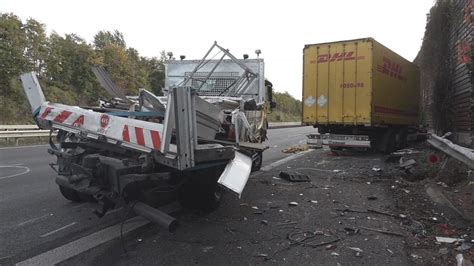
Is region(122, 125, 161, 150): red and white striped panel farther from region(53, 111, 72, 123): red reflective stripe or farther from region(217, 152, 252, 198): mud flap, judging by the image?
region(53, 111, 72, 123): red reflective stripe

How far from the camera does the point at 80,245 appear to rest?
4680 mm

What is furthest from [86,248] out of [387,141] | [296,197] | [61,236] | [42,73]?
[42,73]

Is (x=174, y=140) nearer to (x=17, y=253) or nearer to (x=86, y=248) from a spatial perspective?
(x=86, y=248)

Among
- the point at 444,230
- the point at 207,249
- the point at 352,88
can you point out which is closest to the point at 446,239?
the point at 444,230

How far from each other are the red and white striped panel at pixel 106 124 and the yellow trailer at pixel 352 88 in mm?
10512

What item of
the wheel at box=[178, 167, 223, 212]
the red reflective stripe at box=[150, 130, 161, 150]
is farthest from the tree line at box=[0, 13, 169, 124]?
the red reflective stripe at box=[150, 130, 161, 150]

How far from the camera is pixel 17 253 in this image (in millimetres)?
4402

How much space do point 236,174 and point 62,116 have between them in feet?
7.05

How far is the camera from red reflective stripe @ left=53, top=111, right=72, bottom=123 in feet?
16.5

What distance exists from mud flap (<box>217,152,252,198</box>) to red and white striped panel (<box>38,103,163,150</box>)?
2.57 feet

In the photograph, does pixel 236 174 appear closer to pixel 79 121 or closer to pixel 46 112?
pixel 79 121

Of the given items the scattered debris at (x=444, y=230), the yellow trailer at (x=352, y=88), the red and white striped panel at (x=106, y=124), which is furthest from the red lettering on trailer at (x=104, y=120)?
the yellow trailer at (x=352, y=88)

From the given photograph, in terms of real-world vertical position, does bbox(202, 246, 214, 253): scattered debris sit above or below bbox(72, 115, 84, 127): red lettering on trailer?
below

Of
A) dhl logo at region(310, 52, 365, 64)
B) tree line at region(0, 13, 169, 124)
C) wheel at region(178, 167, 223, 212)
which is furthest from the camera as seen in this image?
tree line at region(0, 13, 169, 124)
